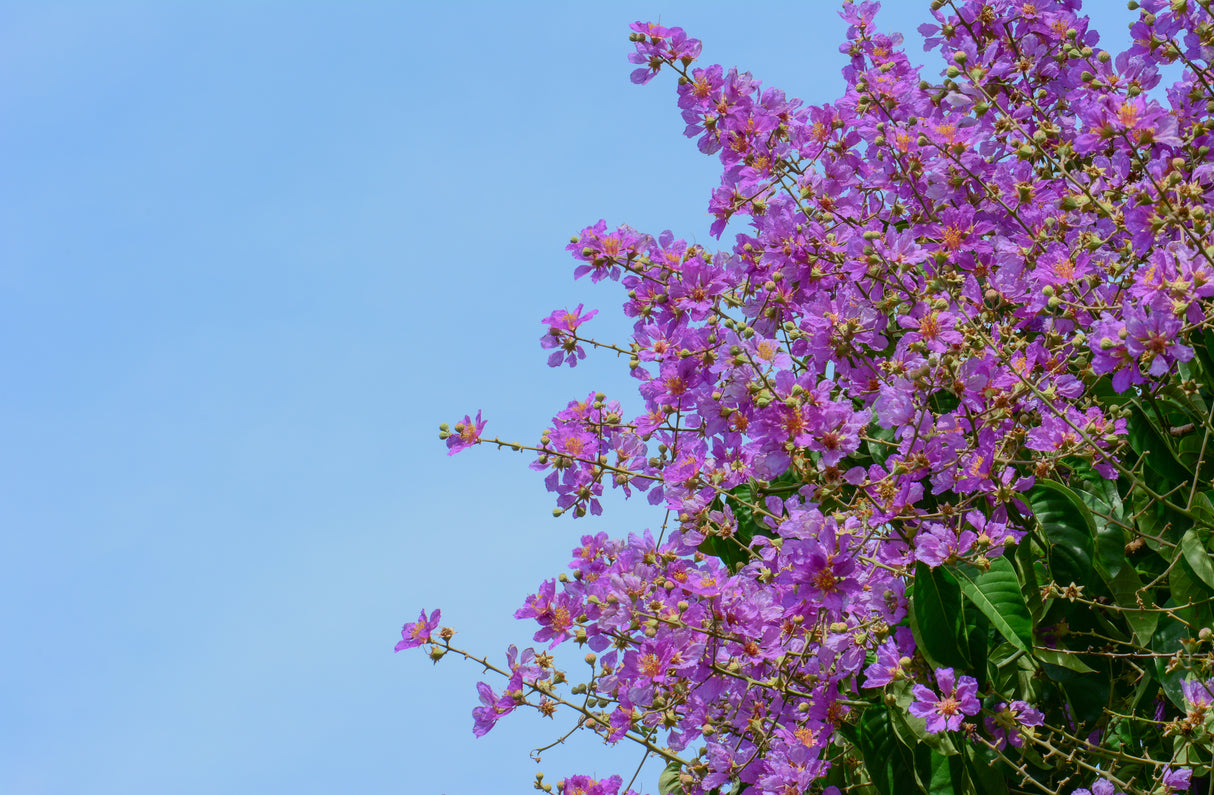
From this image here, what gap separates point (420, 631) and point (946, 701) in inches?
60.9

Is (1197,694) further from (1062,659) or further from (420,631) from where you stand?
(420,631)

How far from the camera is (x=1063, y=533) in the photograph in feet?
8.62

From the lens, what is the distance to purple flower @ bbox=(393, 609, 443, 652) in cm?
329

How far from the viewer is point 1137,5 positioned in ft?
11.8

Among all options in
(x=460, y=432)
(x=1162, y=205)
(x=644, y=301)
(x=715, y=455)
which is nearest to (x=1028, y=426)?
(x=1162, y=205)

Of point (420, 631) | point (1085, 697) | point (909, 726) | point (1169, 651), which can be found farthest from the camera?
point (420, 631)

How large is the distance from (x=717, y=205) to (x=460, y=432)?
107 cm

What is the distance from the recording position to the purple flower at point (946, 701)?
2.46m

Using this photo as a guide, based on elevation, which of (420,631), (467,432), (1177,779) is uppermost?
(467,432)

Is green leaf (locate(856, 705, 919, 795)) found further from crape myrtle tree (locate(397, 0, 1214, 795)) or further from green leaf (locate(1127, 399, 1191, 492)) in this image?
green leaf (locate(1127, 399, 1191, 492))

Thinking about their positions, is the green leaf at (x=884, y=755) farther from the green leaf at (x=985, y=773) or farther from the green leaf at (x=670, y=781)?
the green leaf at (x=670, y=781)

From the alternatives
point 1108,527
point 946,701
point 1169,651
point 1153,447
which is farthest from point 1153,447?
point 946,701

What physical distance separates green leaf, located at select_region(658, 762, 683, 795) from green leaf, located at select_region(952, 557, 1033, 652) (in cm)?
122

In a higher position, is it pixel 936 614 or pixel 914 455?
pixel 914 455
